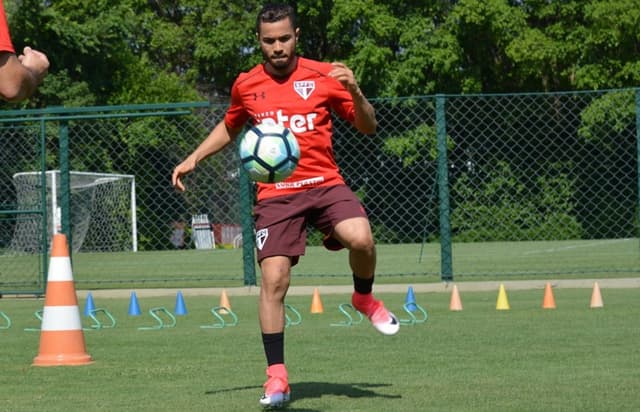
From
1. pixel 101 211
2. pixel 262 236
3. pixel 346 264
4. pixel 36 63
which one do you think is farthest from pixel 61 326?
pixel 101 211

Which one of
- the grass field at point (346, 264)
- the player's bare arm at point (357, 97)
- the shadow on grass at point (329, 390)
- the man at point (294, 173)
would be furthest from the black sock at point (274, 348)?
the grass field at point (346, 264)

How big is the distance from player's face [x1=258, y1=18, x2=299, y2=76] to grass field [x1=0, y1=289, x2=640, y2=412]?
1.69 meters

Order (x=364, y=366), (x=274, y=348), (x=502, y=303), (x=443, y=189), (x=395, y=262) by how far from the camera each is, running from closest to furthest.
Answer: (x=274, y=348)
(x=364, y=366)
(x=502, y=303)
(x=443, y=189)
(x=395, y=262)

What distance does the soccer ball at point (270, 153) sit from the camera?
253 inches

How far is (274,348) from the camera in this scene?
645 cm

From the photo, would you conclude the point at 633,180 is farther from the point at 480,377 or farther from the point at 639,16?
the point at 480,377

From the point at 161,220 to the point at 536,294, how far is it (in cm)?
1304

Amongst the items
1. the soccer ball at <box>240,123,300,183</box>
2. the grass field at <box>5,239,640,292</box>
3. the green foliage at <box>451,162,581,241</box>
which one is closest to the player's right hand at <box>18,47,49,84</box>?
the soccer ball at <box>240,123,300,183</box>

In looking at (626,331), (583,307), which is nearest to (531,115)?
(583,307)

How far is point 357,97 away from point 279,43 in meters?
0.48

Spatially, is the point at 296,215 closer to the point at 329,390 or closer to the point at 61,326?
the point at 329,390

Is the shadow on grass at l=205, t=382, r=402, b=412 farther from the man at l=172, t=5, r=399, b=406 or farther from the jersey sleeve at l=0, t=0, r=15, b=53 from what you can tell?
the jersey sleeve at l=0, t=0, r=15, b=53

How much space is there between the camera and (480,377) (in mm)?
7102

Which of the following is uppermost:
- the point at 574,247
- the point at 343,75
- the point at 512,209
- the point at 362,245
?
the point at 343,75
